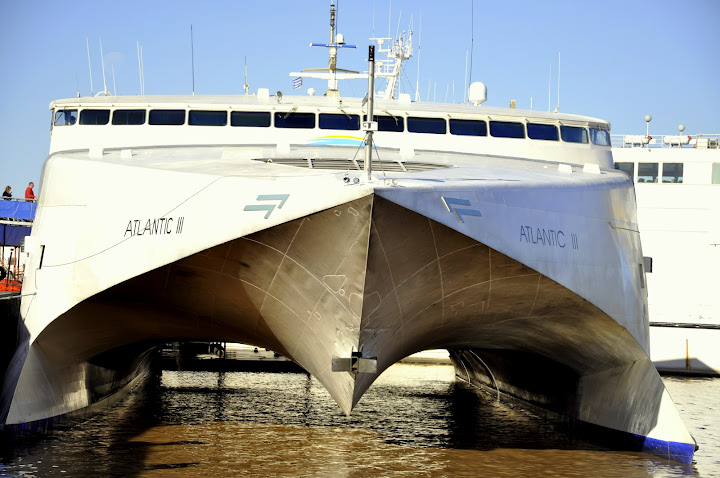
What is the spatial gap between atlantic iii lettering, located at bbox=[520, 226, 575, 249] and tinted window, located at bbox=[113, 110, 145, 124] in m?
7.80

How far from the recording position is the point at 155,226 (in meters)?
12.1

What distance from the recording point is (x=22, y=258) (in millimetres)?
34906

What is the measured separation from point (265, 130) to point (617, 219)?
606cm

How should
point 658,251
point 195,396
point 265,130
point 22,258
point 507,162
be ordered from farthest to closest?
point 22,258 < point 658,251 < point 195,396 < point 265,130 < point 507,162

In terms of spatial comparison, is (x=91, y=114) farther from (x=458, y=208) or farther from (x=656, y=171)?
(x=656, y=171)

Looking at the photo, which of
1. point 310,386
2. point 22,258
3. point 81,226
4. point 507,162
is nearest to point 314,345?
point 81,226

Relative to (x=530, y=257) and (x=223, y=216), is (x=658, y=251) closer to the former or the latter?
(x=530, y=257)

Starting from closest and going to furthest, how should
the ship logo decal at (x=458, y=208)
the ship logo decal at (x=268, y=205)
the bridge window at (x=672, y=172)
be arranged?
the ship logo decal at (x=268, y=205) → the ship logo decal at (x=458, y=208) → the bridge window at (x=672, y=172)

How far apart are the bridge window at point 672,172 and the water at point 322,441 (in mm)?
13807

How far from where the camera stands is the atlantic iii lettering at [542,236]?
12.1 metres

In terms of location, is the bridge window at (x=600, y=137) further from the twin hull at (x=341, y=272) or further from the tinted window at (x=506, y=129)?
the twin hull at (x=341, y=272)

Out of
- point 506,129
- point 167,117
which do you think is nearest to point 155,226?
point 167,117

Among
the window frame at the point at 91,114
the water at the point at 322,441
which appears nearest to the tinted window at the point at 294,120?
the window frame at the point at 91,114

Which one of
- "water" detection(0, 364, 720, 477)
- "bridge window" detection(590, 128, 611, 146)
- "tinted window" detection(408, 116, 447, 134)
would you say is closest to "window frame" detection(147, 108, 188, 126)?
"tinted window" detection(408, 116, 447, 134)
